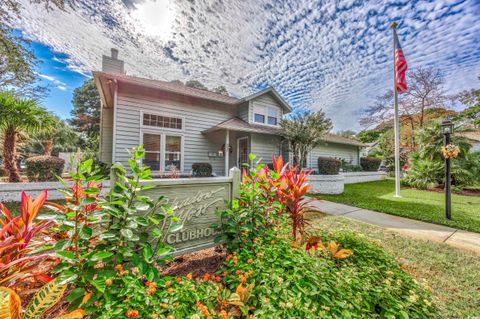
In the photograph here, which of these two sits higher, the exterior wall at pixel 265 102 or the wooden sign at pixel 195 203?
the exterior wall at pixel 265 102

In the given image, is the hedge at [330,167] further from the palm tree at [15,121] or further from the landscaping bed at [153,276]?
the palm tree at [15,121]

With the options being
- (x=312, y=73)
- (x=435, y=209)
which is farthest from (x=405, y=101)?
(x=435, y=209)

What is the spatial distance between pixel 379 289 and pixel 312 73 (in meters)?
10.2

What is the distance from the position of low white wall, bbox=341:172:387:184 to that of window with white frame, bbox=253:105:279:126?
5.52 metres

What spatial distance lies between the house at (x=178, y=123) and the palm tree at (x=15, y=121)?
2.10 metres

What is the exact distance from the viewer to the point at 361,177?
12672 millimetres

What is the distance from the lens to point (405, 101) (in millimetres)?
16781

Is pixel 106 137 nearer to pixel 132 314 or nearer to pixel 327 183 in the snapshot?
pixel 132 314

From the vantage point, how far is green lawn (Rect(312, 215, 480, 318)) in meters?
1.71

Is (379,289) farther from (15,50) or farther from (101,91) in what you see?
(15,50)

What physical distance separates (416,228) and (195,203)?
4622 mm

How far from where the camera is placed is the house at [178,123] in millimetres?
7539

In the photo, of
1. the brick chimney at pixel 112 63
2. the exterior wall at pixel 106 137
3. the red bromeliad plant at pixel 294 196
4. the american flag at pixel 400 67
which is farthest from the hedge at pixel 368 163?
the brick chimney at pixel 112 63

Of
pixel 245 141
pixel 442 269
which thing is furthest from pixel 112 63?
pixel 442 269
